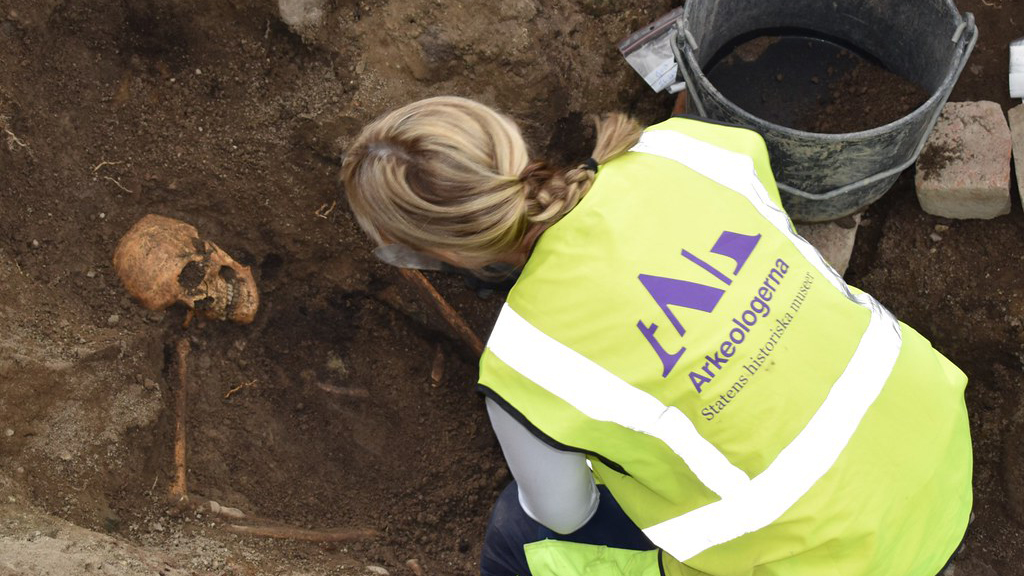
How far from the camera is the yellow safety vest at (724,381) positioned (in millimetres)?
1330

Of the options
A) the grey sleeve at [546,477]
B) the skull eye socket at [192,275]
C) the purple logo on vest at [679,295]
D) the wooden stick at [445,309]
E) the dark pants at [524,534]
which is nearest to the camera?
the purple logo on vest at [679,295]

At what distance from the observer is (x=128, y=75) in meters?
2.62

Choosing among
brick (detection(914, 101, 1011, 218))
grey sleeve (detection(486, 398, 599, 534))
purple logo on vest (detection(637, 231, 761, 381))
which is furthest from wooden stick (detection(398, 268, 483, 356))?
brick (detection(914, 101, 1011, 218))

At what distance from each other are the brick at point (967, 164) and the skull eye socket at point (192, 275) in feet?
7.77

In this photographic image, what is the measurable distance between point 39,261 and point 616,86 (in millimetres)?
1975

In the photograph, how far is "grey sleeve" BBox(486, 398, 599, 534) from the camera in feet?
4.86

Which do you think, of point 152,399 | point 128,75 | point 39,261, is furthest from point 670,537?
point 128,75

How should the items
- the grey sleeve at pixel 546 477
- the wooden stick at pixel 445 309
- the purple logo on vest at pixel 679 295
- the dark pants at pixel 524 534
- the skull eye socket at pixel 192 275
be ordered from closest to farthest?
1. the purple logo on vest at pixel 679 295
2. the grey sleeve at pixel 546 477
3. the dark pants at pixel 524 534
4. the skull eye socket at pixel 192 275
5. the wooden stick at pixel 445 309

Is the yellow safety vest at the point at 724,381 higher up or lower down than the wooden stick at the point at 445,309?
higher up

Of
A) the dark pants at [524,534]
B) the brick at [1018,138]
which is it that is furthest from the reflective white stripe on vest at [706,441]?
the brick at [1018,138]

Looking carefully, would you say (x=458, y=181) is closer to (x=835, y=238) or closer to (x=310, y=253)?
(x=310, y=253)

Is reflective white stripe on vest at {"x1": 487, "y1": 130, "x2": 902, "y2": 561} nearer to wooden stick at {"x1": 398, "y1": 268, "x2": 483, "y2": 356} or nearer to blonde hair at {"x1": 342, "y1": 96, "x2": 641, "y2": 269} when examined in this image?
blonde hair at {"x1": 342, "y1": 96, "x2": 641, "y2": 269}

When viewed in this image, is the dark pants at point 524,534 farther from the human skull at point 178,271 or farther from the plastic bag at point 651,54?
the plastic bag at point 651,54

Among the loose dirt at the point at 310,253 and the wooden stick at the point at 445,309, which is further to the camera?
the wooden stick at the point at 445,309
